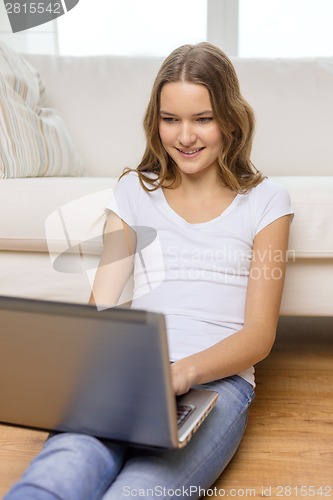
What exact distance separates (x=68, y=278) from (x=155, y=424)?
0.89 m

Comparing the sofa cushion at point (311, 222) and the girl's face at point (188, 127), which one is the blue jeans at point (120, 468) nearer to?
the girl's face at point (188, 127)

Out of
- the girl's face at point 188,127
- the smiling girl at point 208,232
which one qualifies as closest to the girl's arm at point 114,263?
the smiling girl at point 208,232

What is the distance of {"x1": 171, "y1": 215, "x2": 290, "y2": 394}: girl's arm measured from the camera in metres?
1.00

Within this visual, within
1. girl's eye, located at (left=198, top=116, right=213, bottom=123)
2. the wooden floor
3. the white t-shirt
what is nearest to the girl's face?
girl's eye, located at (left=198, top=116, right=213, bottom=123)

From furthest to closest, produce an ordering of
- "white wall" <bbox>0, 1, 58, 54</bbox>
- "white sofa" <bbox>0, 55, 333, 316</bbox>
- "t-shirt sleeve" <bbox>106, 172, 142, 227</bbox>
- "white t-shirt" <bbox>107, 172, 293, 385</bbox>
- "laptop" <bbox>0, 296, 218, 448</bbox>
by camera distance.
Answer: "white wall" <bbox>0, 1, 58, 54</bbox> < "white sofa" <bbox>0, 55, 333, 316</bbox> < "t-shirt sleeve" <bbox>106, 172, 142, 227</bbox> < "white t-shirt" <bbox>107, 172, 293, 385</bbox> < "laptop" <bbox>0, 296, 218, 448</bbox>

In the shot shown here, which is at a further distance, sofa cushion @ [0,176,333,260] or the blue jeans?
sofa cushion @ [0,176,333,260]

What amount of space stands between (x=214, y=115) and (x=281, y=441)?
0.62 m

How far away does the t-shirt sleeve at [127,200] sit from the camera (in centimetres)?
131

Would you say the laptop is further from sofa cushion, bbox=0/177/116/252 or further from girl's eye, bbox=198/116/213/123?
sofa cushion, bbox=0/177/116/252

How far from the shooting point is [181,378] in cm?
91

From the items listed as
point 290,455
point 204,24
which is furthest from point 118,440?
point 204,24

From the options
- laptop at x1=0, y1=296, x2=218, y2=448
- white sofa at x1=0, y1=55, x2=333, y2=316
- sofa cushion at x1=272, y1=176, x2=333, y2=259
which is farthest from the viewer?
white sofa at x1=0, y1=55, x2=333, y2=316

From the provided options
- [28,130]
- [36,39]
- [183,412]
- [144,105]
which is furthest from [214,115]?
[36,39]

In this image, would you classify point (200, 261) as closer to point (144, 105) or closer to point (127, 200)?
point (127, 200)
